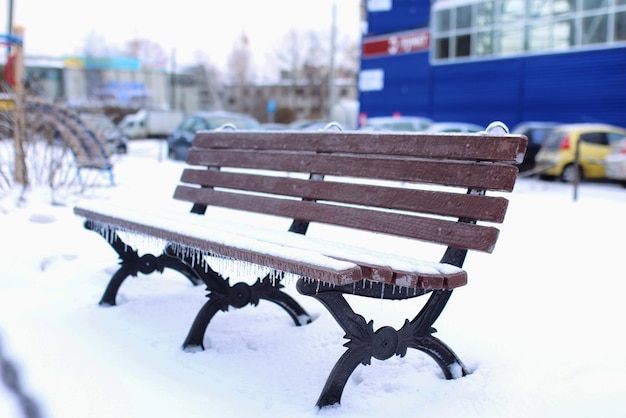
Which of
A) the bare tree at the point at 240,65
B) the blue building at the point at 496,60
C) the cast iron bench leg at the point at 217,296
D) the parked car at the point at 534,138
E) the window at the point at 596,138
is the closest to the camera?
the cast iron bench leg at the point at 217,296

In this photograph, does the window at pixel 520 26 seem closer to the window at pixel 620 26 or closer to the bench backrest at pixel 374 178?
the window at pixel 620 26

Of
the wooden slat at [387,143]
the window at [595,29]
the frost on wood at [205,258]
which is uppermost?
the window at [595,29]

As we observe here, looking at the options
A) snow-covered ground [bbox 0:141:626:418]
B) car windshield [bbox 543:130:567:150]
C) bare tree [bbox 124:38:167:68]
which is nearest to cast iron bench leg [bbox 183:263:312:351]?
snow-covered ground [bbox 0:141:626:418]

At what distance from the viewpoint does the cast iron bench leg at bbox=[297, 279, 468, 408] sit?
242 centimetres

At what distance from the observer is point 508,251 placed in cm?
448

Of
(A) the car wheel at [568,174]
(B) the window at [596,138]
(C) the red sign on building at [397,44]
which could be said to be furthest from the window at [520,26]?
(A) the car wheel at [568,174]

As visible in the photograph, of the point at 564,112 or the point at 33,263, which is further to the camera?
the point at 564,112

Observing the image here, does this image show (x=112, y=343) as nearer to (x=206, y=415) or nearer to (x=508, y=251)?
(x=206, y=415)

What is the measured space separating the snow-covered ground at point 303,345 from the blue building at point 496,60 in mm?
21065

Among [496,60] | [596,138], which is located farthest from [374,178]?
[496,60]

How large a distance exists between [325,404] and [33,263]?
283 centimetres

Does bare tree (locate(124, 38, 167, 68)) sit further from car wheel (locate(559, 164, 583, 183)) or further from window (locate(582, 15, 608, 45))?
car wheel (locate(559, 164, 583, 183))

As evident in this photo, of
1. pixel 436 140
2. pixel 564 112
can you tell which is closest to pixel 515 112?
pixel 564 112

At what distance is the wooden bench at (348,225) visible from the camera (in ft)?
7.99
